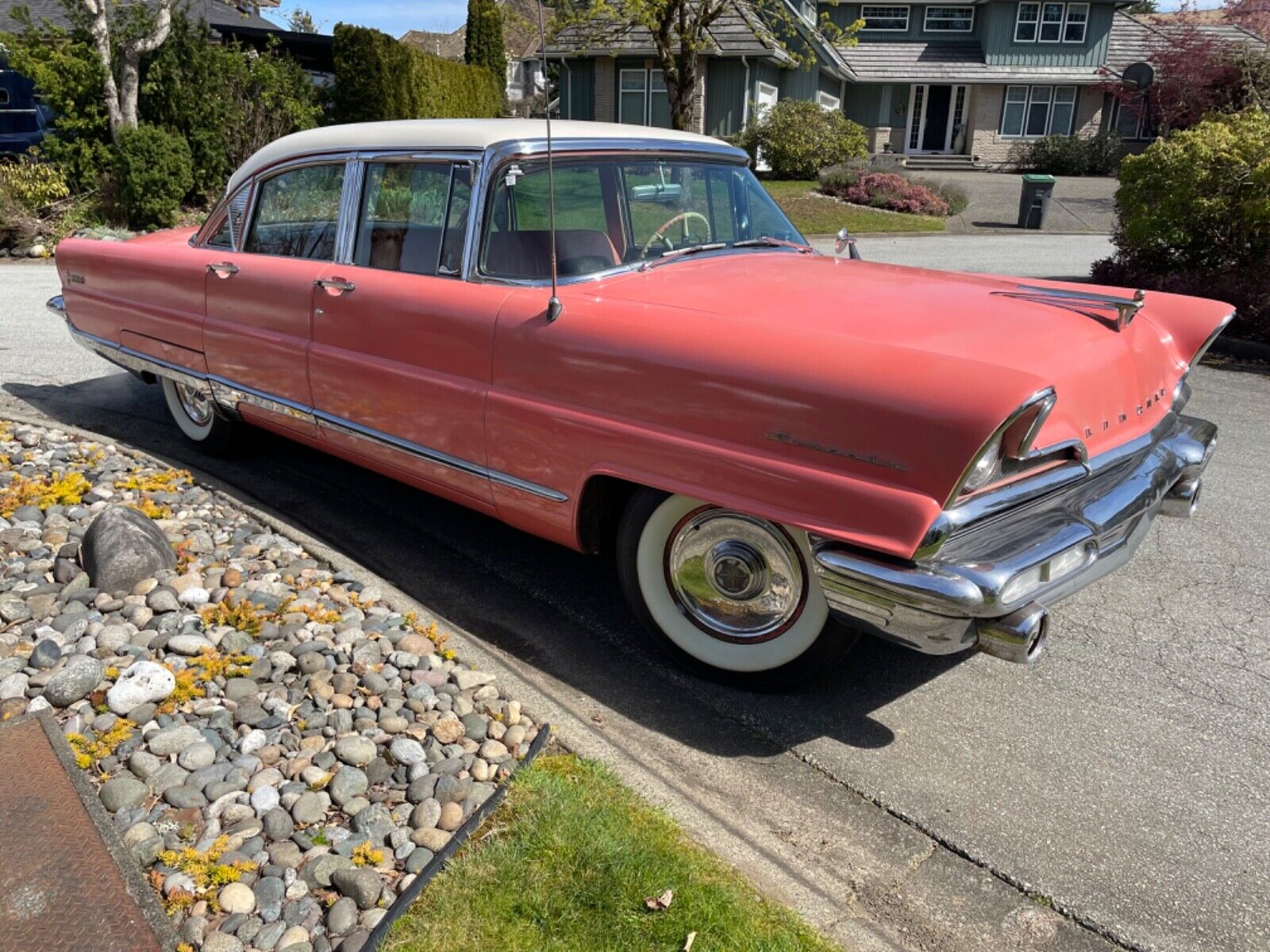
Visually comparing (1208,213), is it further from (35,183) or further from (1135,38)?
(1135,38)

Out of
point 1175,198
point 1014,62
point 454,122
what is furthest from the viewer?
point 1014,62

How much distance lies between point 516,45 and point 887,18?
21536 mm

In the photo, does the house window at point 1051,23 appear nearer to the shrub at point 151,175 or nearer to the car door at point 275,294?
the shrub at point 151,175

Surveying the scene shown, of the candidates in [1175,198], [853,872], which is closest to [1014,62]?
[1175,198]

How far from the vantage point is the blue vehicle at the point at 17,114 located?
17.6 m

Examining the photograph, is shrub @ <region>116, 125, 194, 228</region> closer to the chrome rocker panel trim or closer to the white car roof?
the chrome rocker panel trim

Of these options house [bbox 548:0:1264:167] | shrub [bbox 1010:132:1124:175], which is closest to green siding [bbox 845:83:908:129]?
house [bbox 548:0:1264:167]

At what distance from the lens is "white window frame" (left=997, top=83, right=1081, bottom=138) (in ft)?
99.9

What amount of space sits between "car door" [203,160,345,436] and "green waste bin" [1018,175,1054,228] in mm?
16427

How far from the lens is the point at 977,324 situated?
9.77ft

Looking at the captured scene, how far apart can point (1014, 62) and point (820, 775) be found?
32984 mm

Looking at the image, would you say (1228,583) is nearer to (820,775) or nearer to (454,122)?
(820,775)

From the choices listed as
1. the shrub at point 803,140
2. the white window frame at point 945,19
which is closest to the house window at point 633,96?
the shrub at point 803,140

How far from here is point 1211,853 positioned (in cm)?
256
